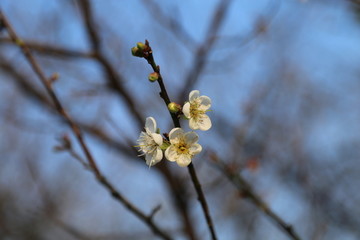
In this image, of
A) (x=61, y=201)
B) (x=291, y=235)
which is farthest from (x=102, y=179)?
(x=61, y=201)

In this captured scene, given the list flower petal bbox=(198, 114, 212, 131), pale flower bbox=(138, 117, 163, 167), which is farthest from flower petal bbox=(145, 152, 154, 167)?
flower petal bbox=(198, 114, 212, 131)

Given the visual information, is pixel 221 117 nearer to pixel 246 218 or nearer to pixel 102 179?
pixel 246 218

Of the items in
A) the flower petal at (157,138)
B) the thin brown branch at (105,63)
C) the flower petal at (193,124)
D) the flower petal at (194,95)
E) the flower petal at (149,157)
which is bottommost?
the flower petal at (149,157)

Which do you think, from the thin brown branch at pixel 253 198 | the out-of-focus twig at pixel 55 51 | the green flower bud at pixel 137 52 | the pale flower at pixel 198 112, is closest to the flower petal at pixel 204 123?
the pale flower at pixel 198 112

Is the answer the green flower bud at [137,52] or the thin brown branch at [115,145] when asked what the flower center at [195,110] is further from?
the thin brown branch at [115,145]

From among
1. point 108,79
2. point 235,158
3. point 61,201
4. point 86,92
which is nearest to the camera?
point 235,158

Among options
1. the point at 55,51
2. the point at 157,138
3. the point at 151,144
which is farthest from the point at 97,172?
the point at 55,51
